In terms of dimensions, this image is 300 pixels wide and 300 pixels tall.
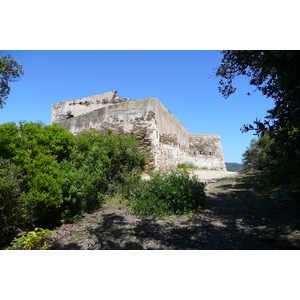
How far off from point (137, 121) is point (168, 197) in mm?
5237

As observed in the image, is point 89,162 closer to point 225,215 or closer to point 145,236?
point 145,236

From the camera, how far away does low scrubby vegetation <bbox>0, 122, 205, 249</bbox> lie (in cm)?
340

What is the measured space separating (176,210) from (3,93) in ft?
28.0

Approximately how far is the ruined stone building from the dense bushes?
2611 mm

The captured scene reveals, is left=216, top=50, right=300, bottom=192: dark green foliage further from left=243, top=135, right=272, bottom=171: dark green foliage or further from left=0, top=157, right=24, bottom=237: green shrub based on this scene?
left=243, top=135, right=272, bottom=171: dark green foliage

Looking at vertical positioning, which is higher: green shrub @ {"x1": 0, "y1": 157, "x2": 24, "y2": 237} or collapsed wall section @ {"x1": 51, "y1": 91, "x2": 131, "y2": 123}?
collapsed wall section @ {"x1": 51, "y1": 91, "x2": 131, "y2": 123}

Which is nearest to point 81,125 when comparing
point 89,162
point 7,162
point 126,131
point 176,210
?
point 126,131

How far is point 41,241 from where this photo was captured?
3062 millimetres

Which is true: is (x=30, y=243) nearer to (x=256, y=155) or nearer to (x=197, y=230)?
(x=197, y=230)

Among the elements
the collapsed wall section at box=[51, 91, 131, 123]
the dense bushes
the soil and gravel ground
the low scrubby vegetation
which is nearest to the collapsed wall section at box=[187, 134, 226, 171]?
the collapsed wall section at box=[51, 91, 131, 123]

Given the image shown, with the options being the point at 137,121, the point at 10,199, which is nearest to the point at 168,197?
the point at 10,199

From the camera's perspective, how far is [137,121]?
8.88 m

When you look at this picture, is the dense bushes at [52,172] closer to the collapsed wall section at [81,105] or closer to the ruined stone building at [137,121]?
the ruined stone building at [137,121]

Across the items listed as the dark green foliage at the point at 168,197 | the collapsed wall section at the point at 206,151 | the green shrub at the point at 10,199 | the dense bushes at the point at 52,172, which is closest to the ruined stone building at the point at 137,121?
the collapsed wall section at the point at 206,151
